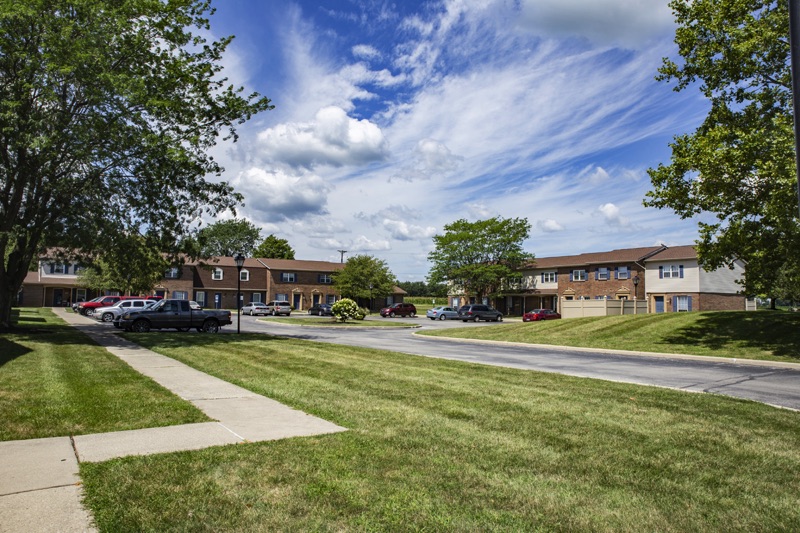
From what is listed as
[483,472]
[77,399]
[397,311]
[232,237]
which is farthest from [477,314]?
[232,237]

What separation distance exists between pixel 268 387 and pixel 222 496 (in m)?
5.46

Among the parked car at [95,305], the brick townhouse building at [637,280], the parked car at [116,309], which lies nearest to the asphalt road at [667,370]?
the parked car at [116,309]

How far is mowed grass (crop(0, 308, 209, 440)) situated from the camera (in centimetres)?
657

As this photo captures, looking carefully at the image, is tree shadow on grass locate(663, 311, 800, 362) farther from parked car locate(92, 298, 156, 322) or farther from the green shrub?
parked car locate(92, 298, 156, 322)

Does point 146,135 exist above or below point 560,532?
above

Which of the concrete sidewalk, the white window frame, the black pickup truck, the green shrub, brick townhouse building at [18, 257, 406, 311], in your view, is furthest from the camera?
brick townhouse building at [18, 257, 406, 311]

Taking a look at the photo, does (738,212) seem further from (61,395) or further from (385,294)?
(385,294)

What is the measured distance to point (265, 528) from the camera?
3725 millimetres

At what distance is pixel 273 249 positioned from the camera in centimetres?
10469

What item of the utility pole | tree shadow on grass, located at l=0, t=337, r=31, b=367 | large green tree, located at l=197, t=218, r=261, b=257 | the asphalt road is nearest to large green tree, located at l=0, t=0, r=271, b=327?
tree shadow on grass, located at l=0, t=337, r=31, b=367

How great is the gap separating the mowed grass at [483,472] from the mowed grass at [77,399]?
1713mm

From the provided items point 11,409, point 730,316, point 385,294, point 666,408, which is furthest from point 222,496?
point 385,294

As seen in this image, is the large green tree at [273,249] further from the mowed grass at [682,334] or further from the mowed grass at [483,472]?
the mowed grass at [483,472]

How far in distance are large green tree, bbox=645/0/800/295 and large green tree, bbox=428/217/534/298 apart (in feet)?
143
